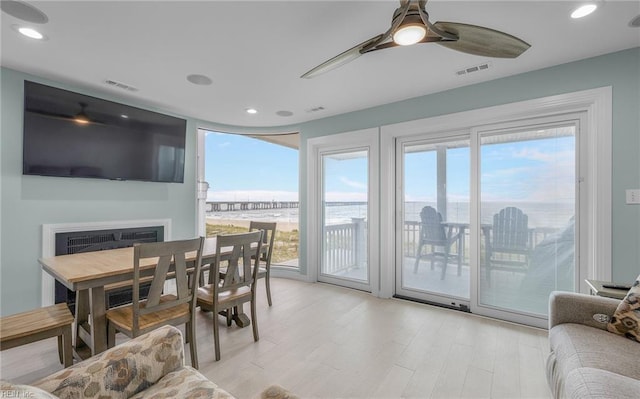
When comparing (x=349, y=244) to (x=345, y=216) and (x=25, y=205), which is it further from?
(x=25, y=205)

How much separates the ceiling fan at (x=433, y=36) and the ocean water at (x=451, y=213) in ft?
5.72

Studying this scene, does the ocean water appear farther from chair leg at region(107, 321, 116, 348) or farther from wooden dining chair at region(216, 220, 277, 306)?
chair leg at region(107, 321, 116, 348)

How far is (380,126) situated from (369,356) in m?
2.69

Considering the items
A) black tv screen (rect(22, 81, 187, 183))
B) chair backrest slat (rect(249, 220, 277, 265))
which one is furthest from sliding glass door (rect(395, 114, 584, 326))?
black tv screen (rect(22, 81, 187, 183))

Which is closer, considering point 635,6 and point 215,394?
point 215,394

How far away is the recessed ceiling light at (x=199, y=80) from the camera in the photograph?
9.32 feet

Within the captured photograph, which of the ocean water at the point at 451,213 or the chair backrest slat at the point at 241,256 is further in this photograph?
the ocean water at the point at 451,213

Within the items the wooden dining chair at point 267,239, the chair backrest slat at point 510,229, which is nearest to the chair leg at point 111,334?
the wooden dining chair at point 267,239

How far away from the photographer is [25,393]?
81 centimetres

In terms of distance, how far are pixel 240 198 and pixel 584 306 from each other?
4.46m

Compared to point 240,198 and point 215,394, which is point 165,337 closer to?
point 215,394

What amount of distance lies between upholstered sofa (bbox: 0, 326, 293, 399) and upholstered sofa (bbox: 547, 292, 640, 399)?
1.30m

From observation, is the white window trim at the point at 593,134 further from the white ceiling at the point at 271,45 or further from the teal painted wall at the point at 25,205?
the teal painted wall at the point at 25,205

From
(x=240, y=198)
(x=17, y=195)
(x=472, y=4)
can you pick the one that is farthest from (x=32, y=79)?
Result: (x=472, y=4)
